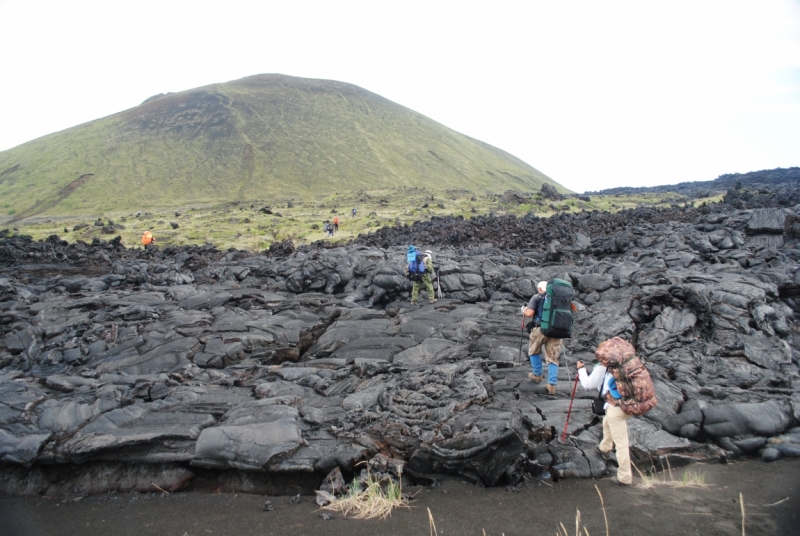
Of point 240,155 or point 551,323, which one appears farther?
point 240,155

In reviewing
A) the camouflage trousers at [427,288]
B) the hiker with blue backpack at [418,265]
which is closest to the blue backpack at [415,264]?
the hiker with blue backpack at [418,265]

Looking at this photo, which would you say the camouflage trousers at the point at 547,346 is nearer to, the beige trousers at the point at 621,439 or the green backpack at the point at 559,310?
the green backpack at the point at 559,310

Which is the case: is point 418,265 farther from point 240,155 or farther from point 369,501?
point 240,155

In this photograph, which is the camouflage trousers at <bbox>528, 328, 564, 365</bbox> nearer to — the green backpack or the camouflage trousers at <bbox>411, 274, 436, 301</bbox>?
the green backpack

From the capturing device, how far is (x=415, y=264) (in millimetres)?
18141

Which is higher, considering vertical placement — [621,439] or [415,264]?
[415,264]

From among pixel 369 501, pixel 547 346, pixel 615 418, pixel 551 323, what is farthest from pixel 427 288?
pixel 369 501

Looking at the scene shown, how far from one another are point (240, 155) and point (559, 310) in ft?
367

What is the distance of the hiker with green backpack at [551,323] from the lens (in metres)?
9.80

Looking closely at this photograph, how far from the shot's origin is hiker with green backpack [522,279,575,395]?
9797 millimetres

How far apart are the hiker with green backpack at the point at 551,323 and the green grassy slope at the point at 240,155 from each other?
8561 cm

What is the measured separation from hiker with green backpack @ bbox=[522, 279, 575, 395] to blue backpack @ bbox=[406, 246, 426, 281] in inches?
Result: 309

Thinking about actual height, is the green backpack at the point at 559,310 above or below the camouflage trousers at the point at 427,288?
above

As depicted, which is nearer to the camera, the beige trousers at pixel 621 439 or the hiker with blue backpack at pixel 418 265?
the beige trousers at pixel 621 439
